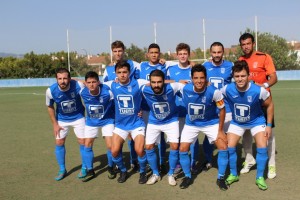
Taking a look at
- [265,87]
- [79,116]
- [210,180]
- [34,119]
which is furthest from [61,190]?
[34,119]

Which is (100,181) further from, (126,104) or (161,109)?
(161,109)

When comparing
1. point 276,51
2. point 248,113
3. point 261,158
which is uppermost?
point 276,51

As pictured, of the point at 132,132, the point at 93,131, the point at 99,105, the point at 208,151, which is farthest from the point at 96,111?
the point at 208,151

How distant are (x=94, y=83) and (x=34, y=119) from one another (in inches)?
299

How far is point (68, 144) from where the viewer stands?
7.88 metres

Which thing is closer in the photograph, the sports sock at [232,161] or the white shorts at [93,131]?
the sports sock at [232,161]

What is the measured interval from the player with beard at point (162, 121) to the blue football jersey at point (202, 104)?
0.22 meters

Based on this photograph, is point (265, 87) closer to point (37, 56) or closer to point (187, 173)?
point (187, 173)

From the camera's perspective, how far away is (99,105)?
5.35m

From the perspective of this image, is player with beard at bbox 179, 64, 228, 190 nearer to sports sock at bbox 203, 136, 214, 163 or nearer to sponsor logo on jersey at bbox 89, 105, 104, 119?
sports sock at bbox 203, 136, 214, 163

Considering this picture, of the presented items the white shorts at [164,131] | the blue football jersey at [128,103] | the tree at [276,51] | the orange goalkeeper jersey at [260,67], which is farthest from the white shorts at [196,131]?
the tree at [276,51]

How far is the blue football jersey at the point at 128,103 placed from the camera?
518cm

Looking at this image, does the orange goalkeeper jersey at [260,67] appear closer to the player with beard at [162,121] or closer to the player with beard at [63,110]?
the player with beard at [162,121]

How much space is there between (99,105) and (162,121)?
1.05 metres
